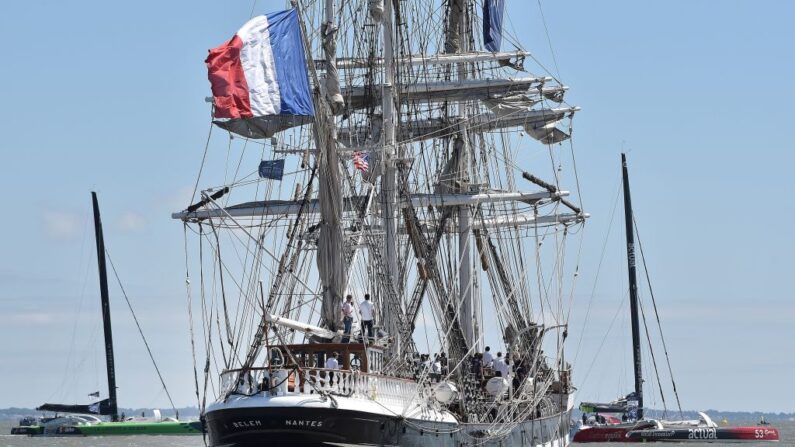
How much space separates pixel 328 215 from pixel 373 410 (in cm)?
773

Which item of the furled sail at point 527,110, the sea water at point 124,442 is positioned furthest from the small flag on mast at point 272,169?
the sea water at point 124,442

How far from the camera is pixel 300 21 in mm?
57125

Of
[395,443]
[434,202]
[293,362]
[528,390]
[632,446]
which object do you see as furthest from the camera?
[632,446]

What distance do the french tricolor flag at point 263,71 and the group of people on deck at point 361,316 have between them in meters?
6.39

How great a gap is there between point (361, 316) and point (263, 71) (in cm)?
903

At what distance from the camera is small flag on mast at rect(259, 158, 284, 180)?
63.4 meters

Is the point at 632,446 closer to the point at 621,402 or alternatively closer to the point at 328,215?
the point at 621,402

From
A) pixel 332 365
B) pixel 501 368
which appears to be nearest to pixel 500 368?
Answer: pixel 501 368

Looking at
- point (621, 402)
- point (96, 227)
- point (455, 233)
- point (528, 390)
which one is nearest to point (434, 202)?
point (455, 233)

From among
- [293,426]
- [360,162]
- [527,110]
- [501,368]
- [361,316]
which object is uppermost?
[527,110]

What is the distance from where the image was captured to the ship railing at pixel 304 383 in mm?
51594

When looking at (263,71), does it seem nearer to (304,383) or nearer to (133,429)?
(304,383)

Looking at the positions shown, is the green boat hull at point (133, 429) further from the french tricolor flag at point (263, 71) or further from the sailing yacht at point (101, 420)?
the french tricolor flag at point (263, 71)

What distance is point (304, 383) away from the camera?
51719 mm
